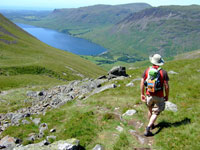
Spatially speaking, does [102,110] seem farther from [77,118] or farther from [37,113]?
[37,113]

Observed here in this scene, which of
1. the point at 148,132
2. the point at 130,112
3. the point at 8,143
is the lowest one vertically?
the point at 8,143

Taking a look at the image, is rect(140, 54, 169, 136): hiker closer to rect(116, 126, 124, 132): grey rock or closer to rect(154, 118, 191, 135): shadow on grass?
rect(154, 118, 191, 135): shadow on grass

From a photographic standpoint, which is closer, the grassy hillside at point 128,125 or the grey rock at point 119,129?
the grassy hillside at point 128,125

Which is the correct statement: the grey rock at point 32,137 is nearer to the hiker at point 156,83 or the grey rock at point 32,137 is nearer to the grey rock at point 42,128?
the grey rock at point 42,128

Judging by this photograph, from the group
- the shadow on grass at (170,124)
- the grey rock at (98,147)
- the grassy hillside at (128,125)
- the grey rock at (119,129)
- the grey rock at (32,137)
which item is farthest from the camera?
the grey rock at (32,137)

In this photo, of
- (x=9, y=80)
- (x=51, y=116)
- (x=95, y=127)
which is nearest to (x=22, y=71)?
(x=9, y=80)

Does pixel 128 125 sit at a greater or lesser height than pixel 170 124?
lesser

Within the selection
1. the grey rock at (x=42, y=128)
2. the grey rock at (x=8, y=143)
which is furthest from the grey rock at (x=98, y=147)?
the grey rock at (x=8, y=143)

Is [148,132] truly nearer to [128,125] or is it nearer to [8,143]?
[128,125]

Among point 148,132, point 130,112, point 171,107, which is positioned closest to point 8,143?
point 130,112

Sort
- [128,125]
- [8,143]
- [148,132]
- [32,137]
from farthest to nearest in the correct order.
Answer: [32,137] < [8,143] < [128,125] < [148,132]

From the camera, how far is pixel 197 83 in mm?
18781

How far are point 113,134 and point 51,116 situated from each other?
757 centimetres

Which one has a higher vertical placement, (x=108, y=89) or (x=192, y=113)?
(x=192, y=113)
